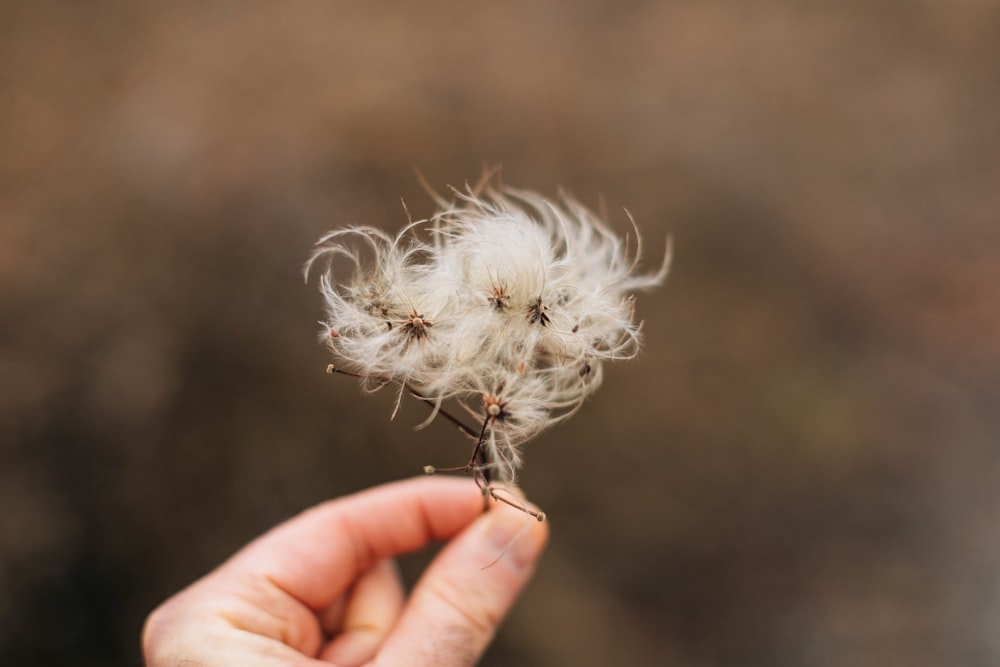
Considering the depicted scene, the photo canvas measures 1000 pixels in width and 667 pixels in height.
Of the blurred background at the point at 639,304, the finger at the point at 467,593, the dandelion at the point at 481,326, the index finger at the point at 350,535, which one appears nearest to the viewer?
the dandelion at the point at 481,326

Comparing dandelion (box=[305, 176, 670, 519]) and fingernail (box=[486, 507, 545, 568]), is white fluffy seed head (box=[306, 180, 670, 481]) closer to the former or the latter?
dandelion (box=[305, 176, 670, 519])

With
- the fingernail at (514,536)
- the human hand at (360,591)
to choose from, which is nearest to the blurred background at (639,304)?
the human hand at (360,591)

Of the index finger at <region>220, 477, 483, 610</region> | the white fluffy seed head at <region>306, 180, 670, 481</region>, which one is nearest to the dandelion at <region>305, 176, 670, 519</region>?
the white fluffy seed head at <region>306, 180, 670, 481</region>

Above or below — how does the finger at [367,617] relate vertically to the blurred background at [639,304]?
below

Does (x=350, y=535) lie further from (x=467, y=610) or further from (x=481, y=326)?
(x=481, y=326)

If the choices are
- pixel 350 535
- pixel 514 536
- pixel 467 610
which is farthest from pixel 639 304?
pixel 467 610

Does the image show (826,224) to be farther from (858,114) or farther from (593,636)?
(593,636)

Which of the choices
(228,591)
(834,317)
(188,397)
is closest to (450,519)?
(228,591)

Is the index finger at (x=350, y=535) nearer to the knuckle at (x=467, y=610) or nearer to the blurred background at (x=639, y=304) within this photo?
the knuckle at (x=467, y=610)
